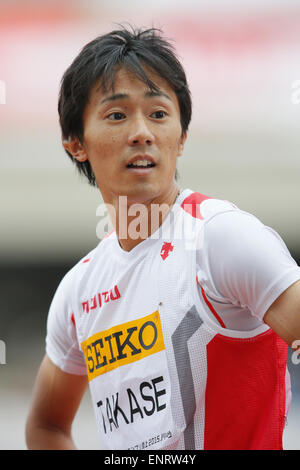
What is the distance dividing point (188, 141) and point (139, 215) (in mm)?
3976

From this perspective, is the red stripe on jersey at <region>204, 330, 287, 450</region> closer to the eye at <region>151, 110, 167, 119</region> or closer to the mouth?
the mouth

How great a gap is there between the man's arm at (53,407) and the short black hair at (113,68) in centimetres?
89

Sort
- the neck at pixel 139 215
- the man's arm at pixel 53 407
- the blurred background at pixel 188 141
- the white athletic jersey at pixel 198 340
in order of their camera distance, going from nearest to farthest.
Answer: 1. the white athletic jersey at pixel 198 340
2. the neck at pixel 139 215
3. the man's arm at pixel 53 407
4. the blurred background at pixel 188 141

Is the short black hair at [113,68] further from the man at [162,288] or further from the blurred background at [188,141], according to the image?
the blurred background at [188,141]

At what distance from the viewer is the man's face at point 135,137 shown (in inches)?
75.2

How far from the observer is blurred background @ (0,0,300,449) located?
5812 mm

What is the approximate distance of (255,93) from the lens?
5.89 meters

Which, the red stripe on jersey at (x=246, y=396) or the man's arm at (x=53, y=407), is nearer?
the red stripe on jersey at (x=246, y=396)

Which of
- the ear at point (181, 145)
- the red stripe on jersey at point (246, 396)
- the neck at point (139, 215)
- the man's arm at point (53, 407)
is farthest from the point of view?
the man's arm at point (53, 407)

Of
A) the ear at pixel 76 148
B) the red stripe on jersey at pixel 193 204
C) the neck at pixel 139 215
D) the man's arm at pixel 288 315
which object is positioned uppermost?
the ear at pixel 76 148

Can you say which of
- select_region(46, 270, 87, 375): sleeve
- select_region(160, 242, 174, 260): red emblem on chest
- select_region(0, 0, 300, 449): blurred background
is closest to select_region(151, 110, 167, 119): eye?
select_region(160, 242, 174, 260): red emblem on chest

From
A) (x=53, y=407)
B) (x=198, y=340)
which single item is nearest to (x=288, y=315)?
(x=198, y=340)

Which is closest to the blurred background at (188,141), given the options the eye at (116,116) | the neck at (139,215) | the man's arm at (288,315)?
the neck at (139,215)
